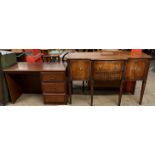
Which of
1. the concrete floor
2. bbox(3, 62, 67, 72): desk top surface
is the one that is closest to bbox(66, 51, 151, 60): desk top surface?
bbox(3, 62, 67, 72): desk top surface

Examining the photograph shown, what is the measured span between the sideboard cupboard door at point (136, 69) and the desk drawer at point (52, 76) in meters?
0.84

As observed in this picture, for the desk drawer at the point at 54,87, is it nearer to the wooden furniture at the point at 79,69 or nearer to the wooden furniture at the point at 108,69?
the wooden furniture at the point at 79,69

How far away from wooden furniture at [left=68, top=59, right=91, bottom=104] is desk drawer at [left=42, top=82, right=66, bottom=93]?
0.47 ft

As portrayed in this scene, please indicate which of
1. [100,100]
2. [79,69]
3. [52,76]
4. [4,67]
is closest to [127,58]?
[79,69]

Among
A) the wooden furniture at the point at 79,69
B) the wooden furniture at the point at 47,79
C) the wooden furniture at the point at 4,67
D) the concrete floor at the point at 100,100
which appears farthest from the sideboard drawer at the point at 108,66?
the wooden furniture at the point at 4,67

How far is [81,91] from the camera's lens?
2.56 meters

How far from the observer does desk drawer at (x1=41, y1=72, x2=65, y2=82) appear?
6.11 ft

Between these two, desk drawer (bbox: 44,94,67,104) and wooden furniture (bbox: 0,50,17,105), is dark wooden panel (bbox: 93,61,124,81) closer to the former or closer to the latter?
desk drawer (bbox: 44,94,67,104)

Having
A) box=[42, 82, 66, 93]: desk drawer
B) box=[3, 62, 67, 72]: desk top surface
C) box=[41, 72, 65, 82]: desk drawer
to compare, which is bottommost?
box=[42, 82, 66, 93]: desk drawer

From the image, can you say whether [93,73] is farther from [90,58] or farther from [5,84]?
[5,84]

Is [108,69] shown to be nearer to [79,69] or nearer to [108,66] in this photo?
[108,66]

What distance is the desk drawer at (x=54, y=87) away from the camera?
191 centimetres
